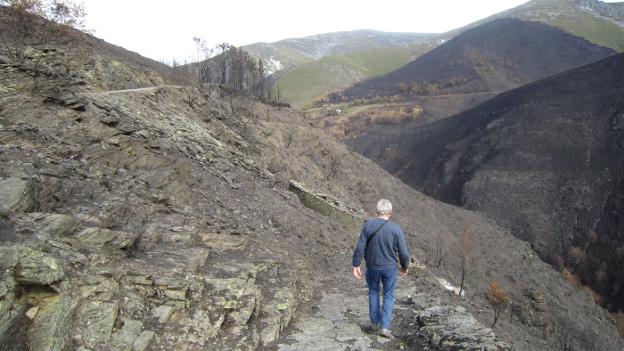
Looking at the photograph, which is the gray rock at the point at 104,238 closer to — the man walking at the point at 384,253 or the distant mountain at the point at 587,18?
the man walking at the point at 384,253

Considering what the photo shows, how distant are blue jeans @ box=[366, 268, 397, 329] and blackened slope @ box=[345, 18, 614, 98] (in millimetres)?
83585

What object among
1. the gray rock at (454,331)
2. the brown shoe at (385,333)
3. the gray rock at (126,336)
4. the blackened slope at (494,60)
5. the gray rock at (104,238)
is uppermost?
the blackened slope at (494,60)

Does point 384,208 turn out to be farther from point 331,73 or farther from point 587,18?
point 587,18

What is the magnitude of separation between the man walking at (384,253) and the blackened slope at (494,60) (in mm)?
83575

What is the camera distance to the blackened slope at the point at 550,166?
30828 millimetres

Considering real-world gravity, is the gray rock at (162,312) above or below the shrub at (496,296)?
above

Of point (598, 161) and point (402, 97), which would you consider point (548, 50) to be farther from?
point (598, 161)

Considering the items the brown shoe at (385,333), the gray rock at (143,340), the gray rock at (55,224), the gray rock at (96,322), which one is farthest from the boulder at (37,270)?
the brown shoe at (385,333)

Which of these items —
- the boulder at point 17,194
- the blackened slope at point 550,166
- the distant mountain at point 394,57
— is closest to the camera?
the boulder at point 17,194

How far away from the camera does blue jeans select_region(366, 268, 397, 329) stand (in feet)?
17.6

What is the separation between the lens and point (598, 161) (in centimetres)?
3550

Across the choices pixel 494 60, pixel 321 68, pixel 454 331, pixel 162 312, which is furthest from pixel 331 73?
pixel 162 312

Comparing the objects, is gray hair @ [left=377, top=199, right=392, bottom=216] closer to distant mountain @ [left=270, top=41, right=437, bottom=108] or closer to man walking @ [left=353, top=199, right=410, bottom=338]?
man walking @ [left=353, top=199, right=410, bottom=338]

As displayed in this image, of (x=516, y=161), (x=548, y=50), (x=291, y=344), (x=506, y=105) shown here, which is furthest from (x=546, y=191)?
(x=548, y=50)
